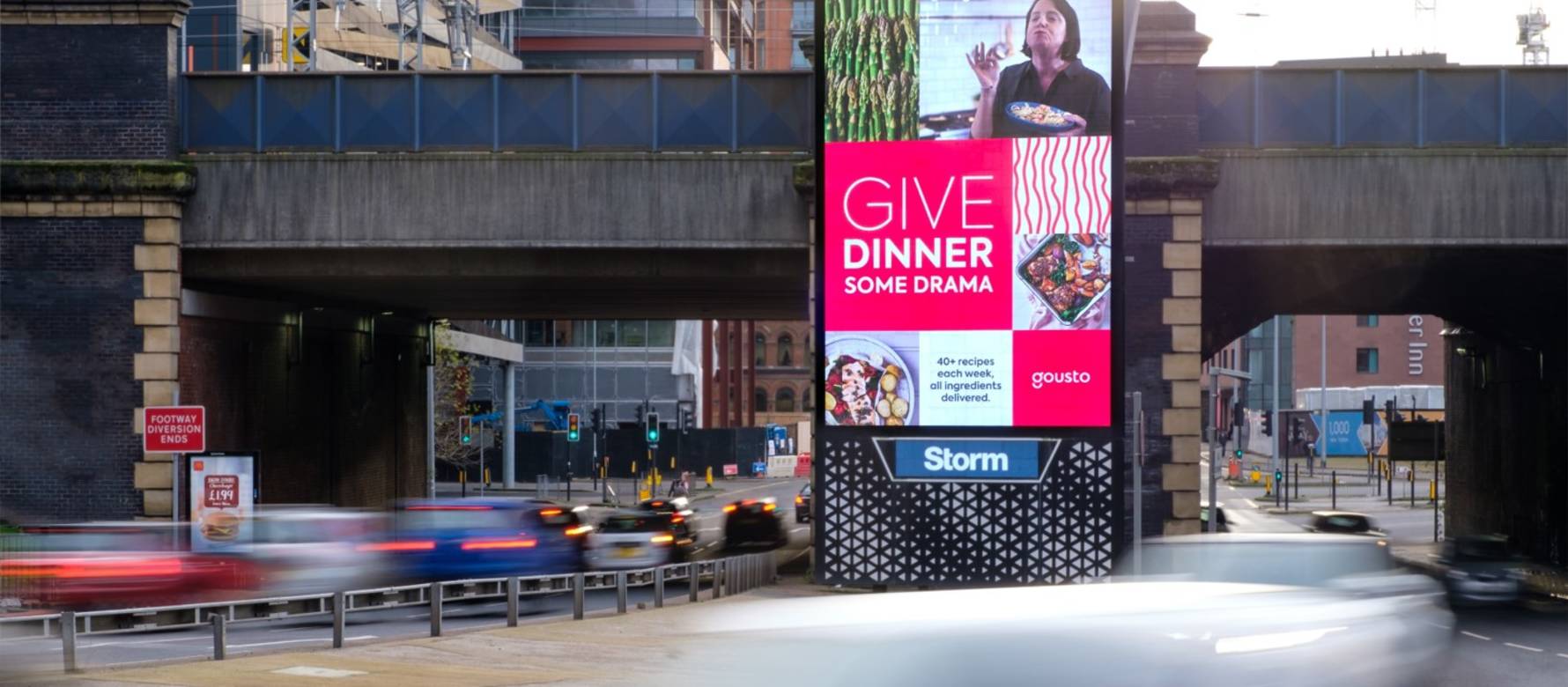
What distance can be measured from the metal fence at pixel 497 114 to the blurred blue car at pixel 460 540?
6.10 metres

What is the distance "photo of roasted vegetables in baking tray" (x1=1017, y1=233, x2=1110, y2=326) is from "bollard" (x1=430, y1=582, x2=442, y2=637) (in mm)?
9890

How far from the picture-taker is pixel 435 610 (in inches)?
881

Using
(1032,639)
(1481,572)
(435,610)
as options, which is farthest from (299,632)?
(1481,572)

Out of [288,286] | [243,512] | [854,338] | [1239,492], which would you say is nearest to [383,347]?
[288,286]

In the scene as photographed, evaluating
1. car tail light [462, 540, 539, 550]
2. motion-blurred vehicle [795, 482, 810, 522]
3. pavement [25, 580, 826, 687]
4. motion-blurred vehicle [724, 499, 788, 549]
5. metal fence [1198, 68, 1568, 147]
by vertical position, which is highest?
metal fence [1198, 68, 1568, 147]

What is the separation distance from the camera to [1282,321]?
112m

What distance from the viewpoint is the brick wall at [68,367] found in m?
28.8

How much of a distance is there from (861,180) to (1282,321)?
295 feet

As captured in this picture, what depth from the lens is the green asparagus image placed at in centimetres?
2727

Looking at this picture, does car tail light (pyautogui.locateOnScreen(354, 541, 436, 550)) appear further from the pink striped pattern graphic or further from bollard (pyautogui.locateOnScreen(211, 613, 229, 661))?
the pink striped pattern graphic

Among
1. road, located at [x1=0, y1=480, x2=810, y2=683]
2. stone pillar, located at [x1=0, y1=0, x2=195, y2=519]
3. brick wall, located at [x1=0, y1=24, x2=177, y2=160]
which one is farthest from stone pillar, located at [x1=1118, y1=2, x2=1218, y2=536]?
brick wall, located at [x1=0, y1=24, x2=177, y2=160]

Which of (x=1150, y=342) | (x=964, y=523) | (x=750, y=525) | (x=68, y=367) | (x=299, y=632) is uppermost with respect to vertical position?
(x=1150, y=342)

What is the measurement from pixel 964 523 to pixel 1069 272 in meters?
4.04

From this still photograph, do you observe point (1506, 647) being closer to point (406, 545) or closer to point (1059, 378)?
point (1059, 378)
